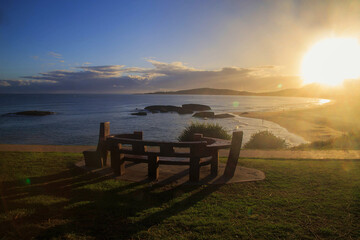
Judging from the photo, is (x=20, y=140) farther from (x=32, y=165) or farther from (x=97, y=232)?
(x=97, y=232)

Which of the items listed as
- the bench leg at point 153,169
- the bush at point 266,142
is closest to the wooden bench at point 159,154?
the bench leg at point 153,169

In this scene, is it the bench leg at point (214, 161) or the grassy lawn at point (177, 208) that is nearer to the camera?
the grassy lawn at point (177, 208)

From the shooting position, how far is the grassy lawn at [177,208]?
3505 mm

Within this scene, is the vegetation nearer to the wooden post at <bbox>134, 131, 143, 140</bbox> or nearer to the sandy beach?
the sandy beach

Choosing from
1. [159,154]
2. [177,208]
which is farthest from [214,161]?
[177,208]

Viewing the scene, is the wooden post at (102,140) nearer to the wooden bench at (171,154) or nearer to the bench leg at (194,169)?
the wooden bench at (171,154)

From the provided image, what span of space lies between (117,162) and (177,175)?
157 centimetres

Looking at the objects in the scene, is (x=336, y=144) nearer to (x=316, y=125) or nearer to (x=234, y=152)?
(x=234, y=152)

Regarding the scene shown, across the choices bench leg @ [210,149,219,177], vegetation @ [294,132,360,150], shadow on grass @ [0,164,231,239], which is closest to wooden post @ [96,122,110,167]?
shadow on grass @ [0,164,231,239]

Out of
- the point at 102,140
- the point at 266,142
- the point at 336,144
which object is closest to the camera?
the point at 102,140

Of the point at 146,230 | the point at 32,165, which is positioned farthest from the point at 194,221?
the point at 32,165

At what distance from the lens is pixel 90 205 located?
4.38 metres

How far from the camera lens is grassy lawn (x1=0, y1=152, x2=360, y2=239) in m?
3.51

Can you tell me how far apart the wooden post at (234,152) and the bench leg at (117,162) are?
2.68m
